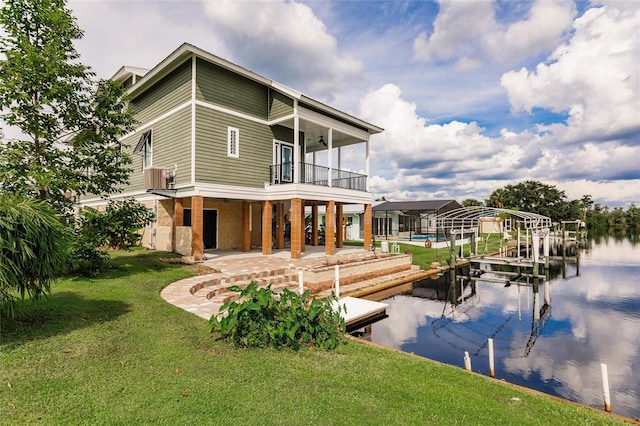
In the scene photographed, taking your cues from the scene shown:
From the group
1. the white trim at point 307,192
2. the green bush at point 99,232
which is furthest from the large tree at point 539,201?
→ the green bush at point 99,232

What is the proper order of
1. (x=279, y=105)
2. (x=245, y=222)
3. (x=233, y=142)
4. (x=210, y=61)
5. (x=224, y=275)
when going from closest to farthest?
1. (x=224, y=275)
2. (x=210, y=61)
3. (x=233, y=142)
4. (x=279, y=105)
5. (x=245, y=222)

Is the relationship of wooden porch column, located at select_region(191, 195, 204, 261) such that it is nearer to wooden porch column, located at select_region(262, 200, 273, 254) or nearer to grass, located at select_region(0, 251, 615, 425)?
wooden porch column, located at select_region(262, 200, 273, 254)

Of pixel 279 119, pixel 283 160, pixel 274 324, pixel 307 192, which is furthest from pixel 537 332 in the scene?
pixel 279 119

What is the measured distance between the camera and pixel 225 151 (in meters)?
13.4

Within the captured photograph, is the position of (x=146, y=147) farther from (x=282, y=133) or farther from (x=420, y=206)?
(x=420, y=206)

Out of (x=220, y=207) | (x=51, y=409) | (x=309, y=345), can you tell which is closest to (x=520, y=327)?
(x=309, y=345)

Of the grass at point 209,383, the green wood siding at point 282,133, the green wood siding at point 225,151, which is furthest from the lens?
the green wood siding at point 282,133

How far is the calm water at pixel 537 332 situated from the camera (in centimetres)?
638

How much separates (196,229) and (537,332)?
11741 millimetres

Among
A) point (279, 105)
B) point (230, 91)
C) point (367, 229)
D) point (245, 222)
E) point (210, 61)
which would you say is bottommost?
point (367, 229)

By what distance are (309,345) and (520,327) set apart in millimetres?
7518

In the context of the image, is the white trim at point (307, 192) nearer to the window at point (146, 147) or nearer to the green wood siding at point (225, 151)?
the green wood siding at point (225, 151)

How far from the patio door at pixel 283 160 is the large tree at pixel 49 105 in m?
6.95

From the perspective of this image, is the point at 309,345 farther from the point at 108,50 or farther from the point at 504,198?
the point at 504,198
